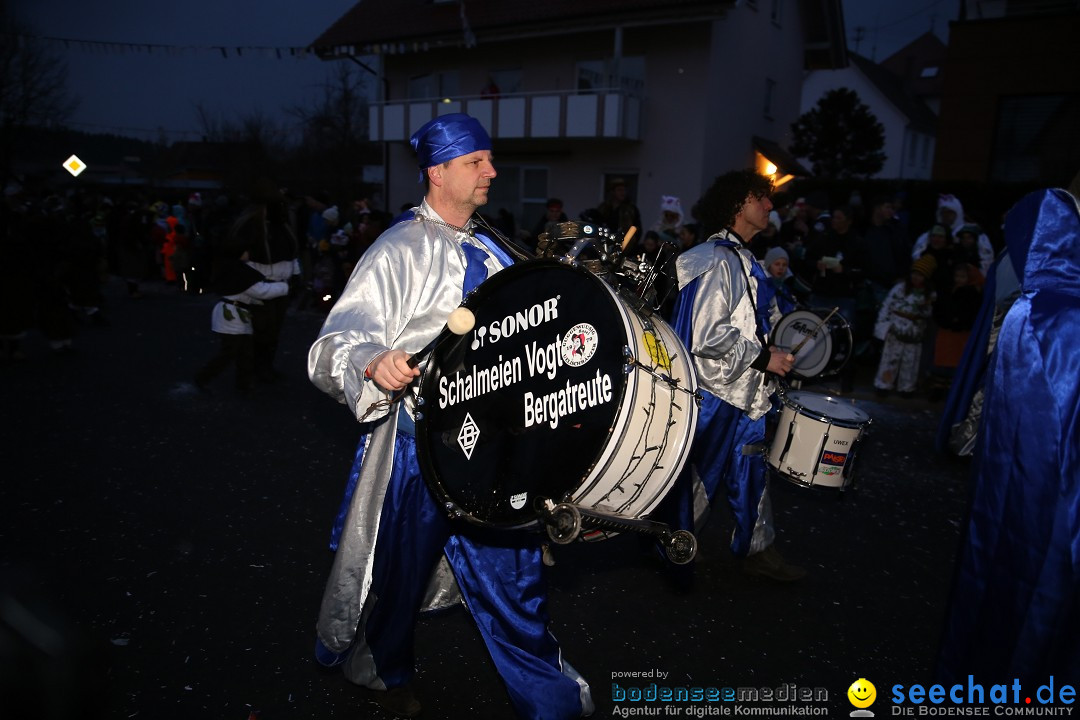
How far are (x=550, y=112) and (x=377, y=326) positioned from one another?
1764cm

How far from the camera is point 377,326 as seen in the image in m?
2.53

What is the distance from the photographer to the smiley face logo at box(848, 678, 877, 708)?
2.98 m

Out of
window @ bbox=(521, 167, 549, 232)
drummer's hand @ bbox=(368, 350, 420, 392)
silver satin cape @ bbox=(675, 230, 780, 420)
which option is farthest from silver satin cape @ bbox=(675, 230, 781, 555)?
window @ bbox=(521, 167, 549, 232)

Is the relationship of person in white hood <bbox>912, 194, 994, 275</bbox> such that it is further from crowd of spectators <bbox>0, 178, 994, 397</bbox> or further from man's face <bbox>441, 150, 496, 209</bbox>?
man's face <bbox>441, 150, 496, 209</bbox>

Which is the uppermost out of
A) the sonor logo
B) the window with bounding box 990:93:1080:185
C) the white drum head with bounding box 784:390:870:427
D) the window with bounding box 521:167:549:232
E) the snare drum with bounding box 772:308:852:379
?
the window with bounding box 990:93:1080:185

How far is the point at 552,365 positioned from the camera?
7.34ft

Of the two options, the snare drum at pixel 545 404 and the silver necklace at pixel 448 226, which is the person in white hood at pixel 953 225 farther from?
the snare drum at pixel 545 404

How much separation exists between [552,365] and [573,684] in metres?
→ 1.14

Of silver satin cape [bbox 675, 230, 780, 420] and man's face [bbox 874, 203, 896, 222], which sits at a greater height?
man's face [bbox 874, 203, 896, 222]

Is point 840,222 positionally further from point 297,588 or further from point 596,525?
point 596,525

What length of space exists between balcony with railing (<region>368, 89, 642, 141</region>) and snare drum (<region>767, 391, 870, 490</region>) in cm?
Answer: 1542

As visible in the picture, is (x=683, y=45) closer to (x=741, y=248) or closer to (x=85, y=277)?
(x=85, y=277)

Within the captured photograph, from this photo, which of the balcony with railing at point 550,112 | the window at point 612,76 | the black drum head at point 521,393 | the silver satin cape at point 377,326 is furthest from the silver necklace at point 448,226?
the window at point 612,76

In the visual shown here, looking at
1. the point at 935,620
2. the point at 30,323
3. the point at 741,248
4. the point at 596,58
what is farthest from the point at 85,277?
the point at 596,58
